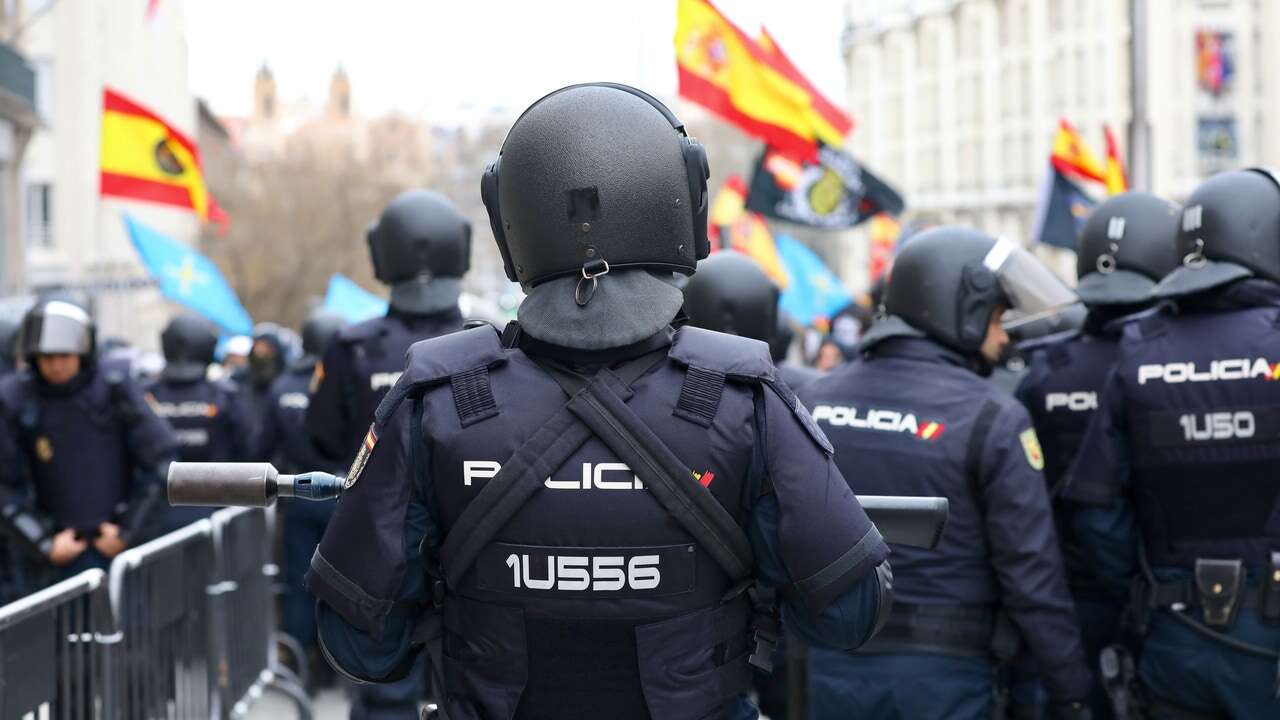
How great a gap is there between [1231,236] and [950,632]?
60.6 inches

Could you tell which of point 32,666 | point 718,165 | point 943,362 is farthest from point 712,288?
point 718,165

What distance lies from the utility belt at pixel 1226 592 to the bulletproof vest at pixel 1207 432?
2.1 inches

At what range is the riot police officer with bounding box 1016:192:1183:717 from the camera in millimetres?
5965

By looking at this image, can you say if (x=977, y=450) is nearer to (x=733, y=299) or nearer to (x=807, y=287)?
(x=733, y=299)

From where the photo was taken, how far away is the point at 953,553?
4.79 m

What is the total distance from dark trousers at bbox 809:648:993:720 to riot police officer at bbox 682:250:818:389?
1990mm

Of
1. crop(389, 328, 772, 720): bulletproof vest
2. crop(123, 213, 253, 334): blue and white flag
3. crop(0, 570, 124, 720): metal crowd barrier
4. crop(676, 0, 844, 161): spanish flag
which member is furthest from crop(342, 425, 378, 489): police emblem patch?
crop(123, 213, 253, 334): blue and white flag

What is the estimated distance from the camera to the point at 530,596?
3.03 metres

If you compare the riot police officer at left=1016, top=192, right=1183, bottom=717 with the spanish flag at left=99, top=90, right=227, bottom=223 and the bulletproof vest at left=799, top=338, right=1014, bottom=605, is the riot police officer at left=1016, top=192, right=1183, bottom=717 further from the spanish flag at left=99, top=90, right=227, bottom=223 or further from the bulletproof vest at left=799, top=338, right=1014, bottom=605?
the spanish flag at left=99, top=90, right=227, bottom=223

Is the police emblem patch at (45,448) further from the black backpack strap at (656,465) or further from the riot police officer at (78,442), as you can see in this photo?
the black backpack strap at (656,465)

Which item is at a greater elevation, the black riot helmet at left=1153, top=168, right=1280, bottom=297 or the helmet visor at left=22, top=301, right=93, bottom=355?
the black riot helmet at left=1153, top=168, right=1280, bottom=297

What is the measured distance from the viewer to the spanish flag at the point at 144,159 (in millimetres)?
13641

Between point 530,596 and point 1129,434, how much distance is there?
9.14ft

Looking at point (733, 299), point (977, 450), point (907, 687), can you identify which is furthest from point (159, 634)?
point (977, 450)
